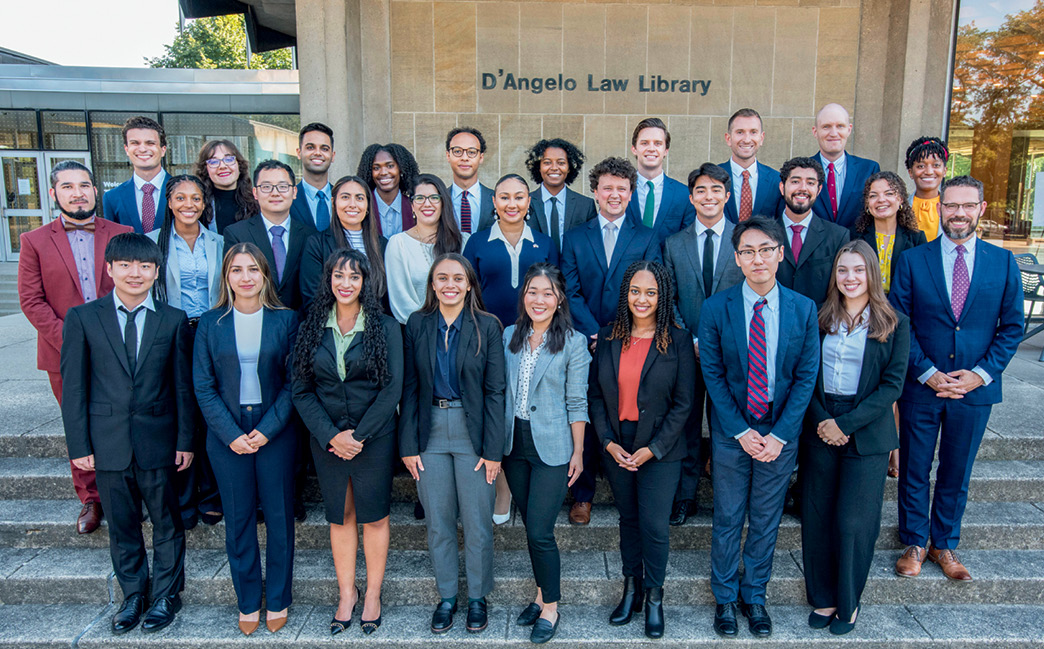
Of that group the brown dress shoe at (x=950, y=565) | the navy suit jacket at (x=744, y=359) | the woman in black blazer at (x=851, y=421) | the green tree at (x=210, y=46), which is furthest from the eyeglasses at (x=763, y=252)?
the green tree at (x=210, y=46)

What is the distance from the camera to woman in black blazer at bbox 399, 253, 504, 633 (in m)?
3.47

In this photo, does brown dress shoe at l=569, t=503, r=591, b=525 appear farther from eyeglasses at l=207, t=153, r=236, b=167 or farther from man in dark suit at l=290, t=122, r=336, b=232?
eyeglasses at l=207, t=153, r=236, b=167

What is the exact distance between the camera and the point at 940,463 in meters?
3.87

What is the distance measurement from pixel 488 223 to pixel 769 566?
2.72 metres

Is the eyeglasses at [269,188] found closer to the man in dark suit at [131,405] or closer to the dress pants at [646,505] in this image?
the man in dark suit at [131,405]

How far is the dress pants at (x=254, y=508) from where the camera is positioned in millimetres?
3506

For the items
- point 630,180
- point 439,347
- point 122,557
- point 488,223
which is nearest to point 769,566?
point 439,347

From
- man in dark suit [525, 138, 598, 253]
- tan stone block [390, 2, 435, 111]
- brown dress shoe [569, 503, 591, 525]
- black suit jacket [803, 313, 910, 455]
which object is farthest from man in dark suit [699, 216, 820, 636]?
tan stone block [390, 2, 435, 111]

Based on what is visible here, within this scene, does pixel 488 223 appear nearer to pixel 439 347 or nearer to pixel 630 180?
pixel 630 180

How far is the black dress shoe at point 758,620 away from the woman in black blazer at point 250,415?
8.38 feet

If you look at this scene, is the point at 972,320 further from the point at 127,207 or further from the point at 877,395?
the point at 127,207

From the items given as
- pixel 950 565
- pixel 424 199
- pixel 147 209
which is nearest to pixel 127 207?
pixel 147 209

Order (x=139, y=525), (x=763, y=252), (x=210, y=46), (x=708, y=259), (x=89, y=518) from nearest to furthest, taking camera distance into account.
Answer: (x=763, y=252), (x=139, y=525), (x=708, y=259), (x=89, y=518), (x=210, y=46)

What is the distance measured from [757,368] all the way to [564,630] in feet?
5.86
